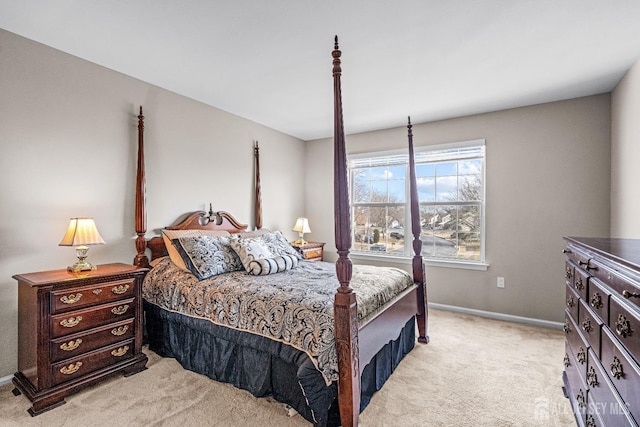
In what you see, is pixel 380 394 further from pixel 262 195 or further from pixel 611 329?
pixel 262 195

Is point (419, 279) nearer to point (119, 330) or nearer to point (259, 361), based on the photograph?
point (259, 361)

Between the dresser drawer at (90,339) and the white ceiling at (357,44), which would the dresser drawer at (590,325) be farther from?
the dresser drawer at (90,339)

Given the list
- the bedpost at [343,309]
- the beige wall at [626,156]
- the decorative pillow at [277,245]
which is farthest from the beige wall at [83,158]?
the beige wall at [626,156]

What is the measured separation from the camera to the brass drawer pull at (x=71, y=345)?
6.71 ft

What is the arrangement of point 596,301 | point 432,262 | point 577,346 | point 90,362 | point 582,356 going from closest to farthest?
point 596,301 → point 582,356 → point 577,346 → point 90,362 → point 432,262

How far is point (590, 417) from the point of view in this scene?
1438 millimetres

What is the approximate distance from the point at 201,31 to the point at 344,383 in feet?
7.79

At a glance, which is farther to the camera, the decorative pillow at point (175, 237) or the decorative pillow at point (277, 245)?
the decorative pillow at point (277, 245)

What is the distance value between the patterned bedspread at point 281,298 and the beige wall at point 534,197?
1.49 m

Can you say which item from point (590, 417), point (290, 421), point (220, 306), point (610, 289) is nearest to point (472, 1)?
point (610, 289)

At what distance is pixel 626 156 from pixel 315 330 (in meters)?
3.05

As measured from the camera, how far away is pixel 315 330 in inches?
70.2

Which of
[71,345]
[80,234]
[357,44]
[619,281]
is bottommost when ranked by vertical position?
[71,345]

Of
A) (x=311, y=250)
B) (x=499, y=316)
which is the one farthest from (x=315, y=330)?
(x=499, y=316)
